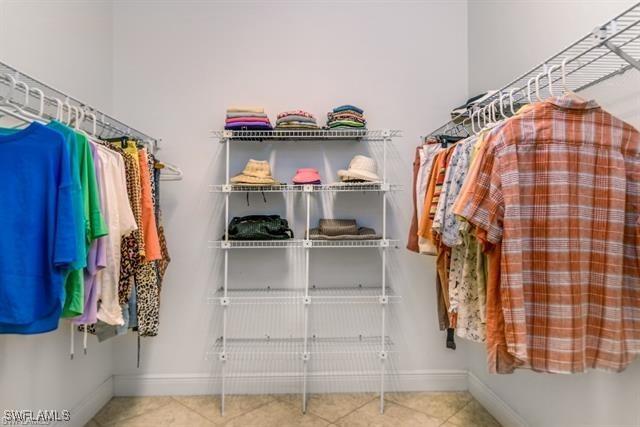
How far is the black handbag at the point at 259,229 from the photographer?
186 centimetres

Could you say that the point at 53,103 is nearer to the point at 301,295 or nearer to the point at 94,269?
the point at 94,269

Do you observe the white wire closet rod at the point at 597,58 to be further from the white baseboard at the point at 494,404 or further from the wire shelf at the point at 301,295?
the white baseboard at the point at 494,404

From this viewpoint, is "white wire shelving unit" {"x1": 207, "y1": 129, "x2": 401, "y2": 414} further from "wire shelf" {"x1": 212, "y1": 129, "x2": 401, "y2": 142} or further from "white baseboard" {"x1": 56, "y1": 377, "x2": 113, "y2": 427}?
"white baseboard" {"x1": 56, "y1": 377, "x2": 113, "y2": 427}

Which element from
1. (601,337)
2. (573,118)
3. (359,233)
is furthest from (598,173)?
(359,233)

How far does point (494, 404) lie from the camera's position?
6.16 ft

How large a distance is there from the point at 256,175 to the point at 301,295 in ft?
2.68

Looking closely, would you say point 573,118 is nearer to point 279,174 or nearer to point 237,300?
point 279,174

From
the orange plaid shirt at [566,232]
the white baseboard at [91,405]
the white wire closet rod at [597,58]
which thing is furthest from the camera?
the white baseboard at [91,405]

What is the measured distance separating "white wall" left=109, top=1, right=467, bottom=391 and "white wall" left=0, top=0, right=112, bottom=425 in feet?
0.49

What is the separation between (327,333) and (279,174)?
1.10 meters

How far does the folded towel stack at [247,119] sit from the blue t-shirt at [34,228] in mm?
912

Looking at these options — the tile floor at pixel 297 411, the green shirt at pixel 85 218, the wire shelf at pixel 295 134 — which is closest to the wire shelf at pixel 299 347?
the tile floor at pixel 297 411

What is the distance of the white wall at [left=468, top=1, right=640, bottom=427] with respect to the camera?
→ 1.16 m

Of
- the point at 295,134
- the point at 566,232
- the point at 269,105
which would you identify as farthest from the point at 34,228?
the point at 566,232
